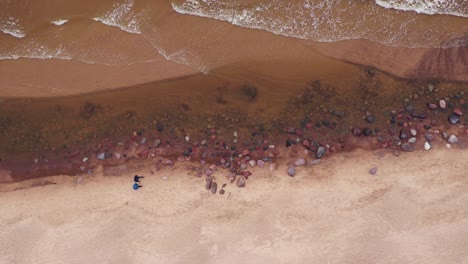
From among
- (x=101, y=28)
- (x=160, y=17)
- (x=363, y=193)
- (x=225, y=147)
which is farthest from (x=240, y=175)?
(x=101, y=28)

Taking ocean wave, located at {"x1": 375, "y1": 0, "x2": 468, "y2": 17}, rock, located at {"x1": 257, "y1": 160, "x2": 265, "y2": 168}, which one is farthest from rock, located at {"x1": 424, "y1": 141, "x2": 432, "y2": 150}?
rock, located at {"x1": 257, "y1": 160, "x2": 265, "y2": 168}

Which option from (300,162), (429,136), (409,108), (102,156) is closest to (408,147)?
(429,136)

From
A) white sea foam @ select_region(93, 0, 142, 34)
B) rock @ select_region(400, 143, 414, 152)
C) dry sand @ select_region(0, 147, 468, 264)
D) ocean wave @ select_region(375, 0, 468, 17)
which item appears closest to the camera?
dry sand @ select_region(0, 147, 468, 264)

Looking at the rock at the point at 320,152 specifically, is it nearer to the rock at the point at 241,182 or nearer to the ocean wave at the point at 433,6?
the rock at the point at 241,182

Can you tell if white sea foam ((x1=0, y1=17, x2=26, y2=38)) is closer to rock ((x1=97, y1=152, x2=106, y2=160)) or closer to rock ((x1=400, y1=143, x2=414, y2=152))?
rock ((x1=97, y1=152, x2=106, y2=160))

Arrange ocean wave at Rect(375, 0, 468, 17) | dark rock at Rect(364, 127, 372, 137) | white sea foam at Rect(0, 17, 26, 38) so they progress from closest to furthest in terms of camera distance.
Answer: ocean wave at Rect(375, 0, 468, 17), dark rock at Rect(364, 127, 372, 137), white sea foam at Rect(0, 17, 26, 38)

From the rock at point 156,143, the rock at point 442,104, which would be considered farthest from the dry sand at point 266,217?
the rock at point 442,104
